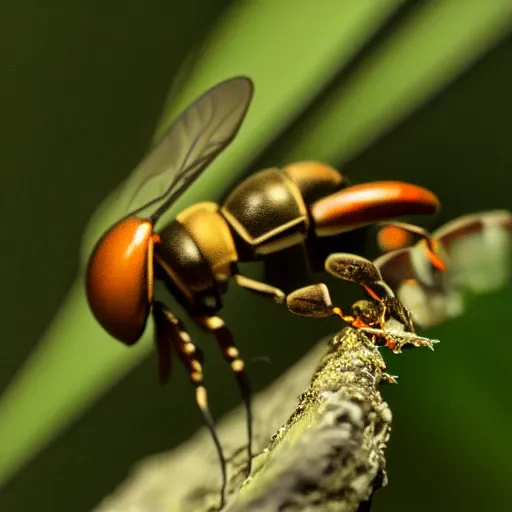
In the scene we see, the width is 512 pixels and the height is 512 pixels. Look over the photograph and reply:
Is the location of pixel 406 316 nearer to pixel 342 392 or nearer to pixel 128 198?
pixel 342 392

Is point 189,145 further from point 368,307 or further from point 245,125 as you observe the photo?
point 368,307

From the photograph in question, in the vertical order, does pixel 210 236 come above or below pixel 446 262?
above

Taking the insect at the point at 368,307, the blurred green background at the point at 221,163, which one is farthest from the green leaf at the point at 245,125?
the insect at the point at 368,307

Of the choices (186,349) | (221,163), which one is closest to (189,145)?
(221,163)

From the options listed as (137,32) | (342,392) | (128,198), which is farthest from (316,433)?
(137,32)

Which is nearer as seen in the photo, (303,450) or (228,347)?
(303,450)

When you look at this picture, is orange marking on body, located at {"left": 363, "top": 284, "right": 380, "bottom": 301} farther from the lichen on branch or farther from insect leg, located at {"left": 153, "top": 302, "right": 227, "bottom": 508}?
insect leg, located at {"left": 153, "top": 302, "right": 227, "bottom": 508}
